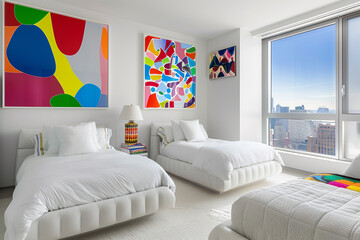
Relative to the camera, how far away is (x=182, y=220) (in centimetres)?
226

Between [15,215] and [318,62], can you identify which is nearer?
[15,215]

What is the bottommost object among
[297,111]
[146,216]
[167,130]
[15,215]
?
[146,216]

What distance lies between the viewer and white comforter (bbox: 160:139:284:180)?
281 cm

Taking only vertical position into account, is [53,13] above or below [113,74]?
above

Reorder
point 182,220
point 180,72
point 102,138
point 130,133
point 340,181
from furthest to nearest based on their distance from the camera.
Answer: point 180,72
point 130,133
point 102,138
point 182,220
point 340,181

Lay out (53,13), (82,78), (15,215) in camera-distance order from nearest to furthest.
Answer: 1. (15,215)
2. (53,13)
3. (82,78)

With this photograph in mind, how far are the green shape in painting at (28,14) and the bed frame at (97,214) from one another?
9.18 feet

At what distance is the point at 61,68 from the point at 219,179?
2.84 metres

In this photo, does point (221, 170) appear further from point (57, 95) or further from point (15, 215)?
point (57, 95)

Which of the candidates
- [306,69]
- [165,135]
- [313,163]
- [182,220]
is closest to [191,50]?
[165,135]

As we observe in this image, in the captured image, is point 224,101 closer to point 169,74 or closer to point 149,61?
point 169,74

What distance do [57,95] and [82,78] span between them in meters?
0.46

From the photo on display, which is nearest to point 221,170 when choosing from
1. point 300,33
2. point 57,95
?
point 57,95

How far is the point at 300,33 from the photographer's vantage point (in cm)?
413
